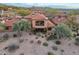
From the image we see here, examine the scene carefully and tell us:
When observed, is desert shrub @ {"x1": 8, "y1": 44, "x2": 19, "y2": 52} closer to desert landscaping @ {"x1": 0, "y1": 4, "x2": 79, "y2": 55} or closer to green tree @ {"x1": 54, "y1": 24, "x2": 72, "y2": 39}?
desert landscaping @ {"x1": 0, "y1": 4, "x2": 79, "y2": 55}

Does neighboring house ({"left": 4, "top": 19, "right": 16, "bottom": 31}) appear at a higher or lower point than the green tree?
higher

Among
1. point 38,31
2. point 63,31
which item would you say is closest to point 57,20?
point 63,31

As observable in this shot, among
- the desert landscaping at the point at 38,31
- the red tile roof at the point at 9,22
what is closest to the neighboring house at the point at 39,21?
the desert landscaping at the point at 38,31

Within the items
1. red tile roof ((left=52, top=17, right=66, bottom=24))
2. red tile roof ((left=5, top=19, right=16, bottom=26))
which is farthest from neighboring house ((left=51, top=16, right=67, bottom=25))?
red tile roof ((left=5, top=19, right=16, bottom=26))

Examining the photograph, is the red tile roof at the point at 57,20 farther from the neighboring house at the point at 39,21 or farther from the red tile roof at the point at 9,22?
the red tile roof at the point at 9,22

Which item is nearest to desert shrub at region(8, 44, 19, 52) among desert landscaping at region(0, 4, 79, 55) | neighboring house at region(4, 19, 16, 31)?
desert landscaping at region(0, 4, 79, 55)

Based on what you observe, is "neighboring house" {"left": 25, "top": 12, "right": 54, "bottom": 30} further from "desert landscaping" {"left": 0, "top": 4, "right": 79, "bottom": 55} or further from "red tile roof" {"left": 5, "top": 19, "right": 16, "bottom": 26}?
"red tile roof" {"left": 5, "top": 19, "right": 16, "bottom": 26}
